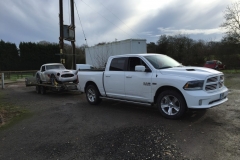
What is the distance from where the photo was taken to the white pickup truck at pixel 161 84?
511 centimetres

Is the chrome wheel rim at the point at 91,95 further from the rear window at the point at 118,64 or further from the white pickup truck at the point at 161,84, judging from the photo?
the rear window at the point at 118,64

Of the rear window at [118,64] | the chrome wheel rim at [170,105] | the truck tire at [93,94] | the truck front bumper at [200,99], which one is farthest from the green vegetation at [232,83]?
the truck tire at [93,94]

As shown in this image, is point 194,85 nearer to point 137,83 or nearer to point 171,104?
point 171,104

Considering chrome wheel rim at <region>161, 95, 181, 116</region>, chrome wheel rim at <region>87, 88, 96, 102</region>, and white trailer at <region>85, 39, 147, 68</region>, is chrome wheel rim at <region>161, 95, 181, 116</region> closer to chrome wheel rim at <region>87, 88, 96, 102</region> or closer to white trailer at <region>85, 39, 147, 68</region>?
chrome wheel rim at <region>87, 88, 96, 102</region>

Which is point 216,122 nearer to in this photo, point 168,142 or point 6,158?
point 168,142

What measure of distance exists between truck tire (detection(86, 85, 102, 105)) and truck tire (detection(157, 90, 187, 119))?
2954 millimetres

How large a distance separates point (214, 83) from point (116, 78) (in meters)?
3.09

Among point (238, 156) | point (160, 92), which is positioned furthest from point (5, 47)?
point (238, 156)

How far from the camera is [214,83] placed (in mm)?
5363

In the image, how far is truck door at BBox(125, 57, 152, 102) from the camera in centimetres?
607

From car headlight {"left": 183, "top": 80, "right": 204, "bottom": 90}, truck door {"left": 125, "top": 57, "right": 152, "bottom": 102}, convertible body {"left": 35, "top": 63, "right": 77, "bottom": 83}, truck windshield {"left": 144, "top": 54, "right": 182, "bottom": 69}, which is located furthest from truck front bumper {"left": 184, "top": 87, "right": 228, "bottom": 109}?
convertible body {"left": 35, "top": 63, "right": 77, "bottom": 83}

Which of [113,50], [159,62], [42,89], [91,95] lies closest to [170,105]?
[159,62]

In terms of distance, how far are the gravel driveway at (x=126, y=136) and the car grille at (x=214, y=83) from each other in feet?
2.85

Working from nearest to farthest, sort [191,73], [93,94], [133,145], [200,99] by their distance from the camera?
[133,145] < [200,99] < [191,73] < [93,94]
